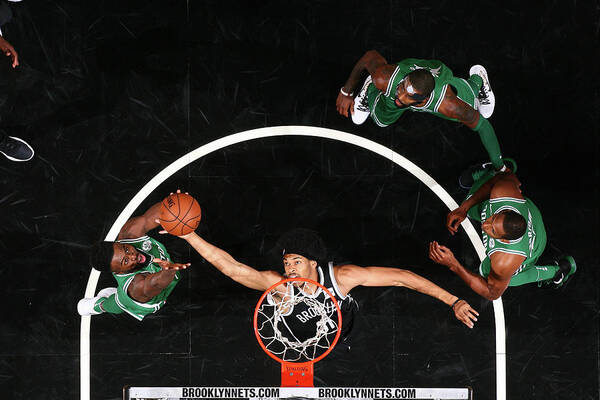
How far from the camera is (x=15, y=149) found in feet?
18.6

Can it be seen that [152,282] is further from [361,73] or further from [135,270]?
[361,73]

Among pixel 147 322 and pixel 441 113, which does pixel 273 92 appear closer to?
pixel 441 113

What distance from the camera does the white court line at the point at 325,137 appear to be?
5762 millimetres

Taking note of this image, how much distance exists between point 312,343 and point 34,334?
3.09 meters

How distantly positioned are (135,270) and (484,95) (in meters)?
4.10

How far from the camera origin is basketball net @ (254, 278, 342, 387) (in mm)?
5156

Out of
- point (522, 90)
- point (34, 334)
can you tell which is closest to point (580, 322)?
point (522, 90)

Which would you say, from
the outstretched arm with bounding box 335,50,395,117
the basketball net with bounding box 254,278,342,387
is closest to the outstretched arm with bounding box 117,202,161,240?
the basketball net with bounding box 254,278,342,387

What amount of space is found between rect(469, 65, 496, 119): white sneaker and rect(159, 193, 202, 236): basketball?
10.8ft

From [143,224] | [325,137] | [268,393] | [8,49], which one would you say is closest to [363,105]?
[325,137]

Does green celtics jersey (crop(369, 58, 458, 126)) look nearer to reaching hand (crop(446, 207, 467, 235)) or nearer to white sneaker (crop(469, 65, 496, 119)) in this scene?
white sneaker (crop(469, 65, 496, 119))

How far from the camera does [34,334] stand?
5738 millimetres

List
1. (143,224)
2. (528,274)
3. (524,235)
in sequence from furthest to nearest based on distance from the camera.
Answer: (143,224), (528,274), (524,235)

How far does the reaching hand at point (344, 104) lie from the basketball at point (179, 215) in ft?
6.17
